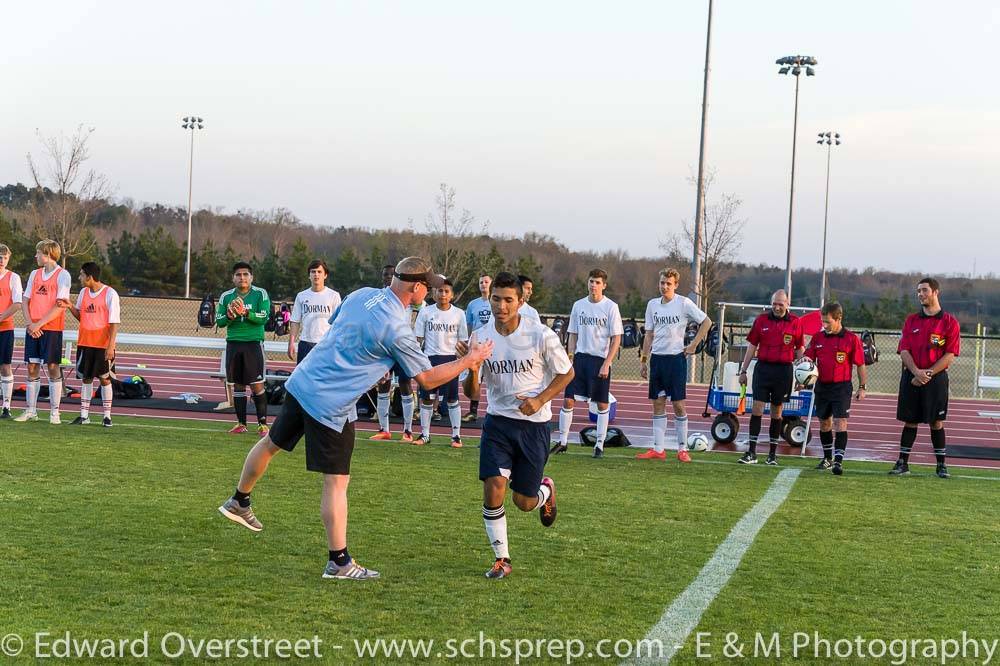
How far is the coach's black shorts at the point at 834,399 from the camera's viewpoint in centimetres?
1255

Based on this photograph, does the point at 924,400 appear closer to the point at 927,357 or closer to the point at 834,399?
the point at 927,357

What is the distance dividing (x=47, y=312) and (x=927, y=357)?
10.1 meters

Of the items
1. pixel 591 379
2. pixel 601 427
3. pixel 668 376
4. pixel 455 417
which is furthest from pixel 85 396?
pixel 668 376

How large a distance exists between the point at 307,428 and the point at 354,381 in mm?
410

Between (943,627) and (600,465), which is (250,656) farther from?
(600,465)

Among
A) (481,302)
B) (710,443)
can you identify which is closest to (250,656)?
(481,302)

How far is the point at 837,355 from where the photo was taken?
12453 millimetres

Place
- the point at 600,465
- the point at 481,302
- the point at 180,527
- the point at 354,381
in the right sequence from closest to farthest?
1. the point at 354,381
2. the point at 180,527
3. the point at 600,465
4. the point at 481,302

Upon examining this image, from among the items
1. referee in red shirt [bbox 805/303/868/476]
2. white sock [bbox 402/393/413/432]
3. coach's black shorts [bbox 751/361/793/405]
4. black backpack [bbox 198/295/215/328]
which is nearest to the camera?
referee in red shirt [bbox 805/303/868/476]

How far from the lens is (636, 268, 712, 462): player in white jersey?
Result: 12883mm

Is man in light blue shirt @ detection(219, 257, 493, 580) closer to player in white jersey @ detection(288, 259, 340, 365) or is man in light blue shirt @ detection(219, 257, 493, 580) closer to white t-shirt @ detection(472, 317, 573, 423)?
white t-shirt @ detection(472, 317, 573, 423)

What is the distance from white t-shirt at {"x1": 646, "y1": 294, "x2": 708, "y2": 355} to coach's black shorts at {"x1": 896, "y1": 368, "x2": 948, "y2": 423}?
2347mm

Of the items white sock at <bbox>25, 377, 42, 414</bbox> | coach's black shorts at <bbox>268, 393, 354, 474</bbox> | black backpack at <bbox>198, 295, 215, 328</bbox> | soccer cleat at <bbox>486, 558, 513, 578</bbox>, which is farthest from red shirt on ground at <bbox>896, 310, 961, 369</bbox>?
black backpack at <bbox>198, 295, 215, 328</bbox>

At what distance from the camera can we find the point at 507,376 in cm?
699
